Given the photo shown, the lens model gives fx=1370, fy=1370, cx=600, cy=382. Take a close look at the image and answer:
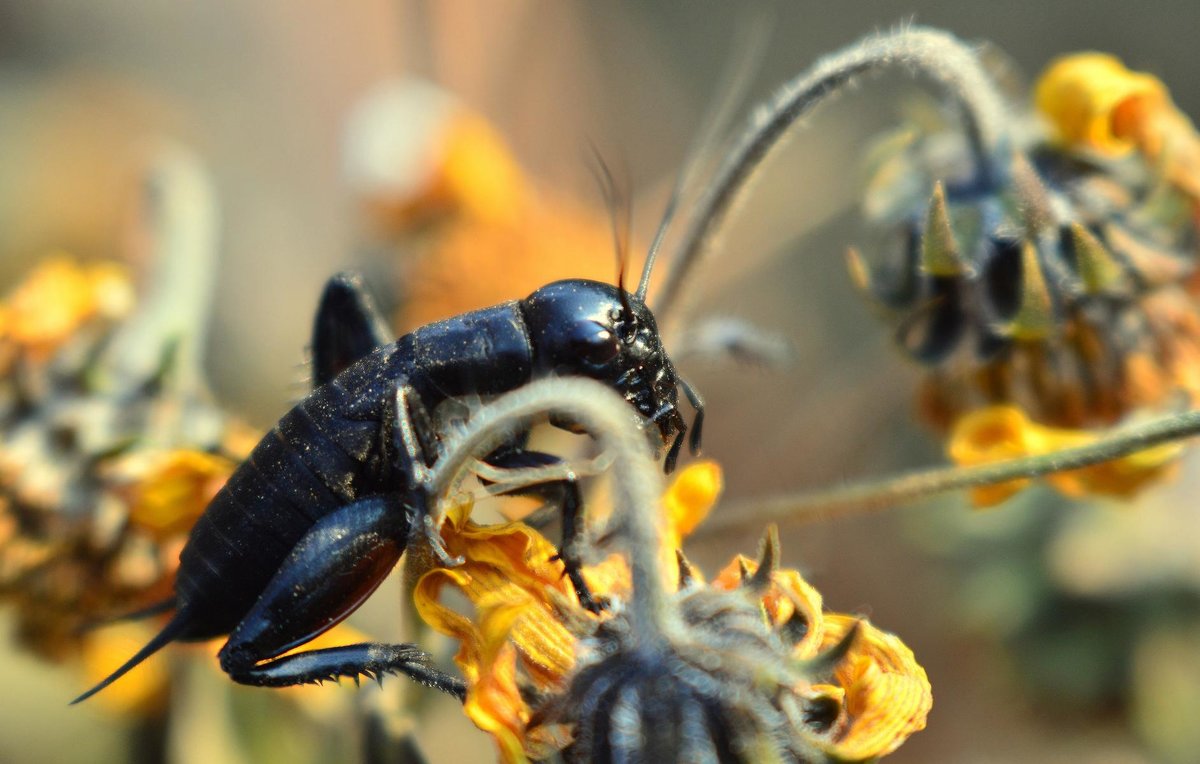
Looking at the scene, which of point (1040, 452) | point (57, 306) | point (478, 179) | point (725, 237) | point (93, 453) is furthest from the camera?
point (725, 237)

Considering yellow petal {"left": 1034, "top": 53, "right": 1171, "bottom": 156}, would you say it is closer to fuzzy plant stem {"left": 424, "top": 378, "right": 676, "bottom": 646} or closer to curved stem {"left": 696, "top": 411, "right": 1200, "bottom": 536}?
curved stem {"left": 696, "top": 411, "right": 1200, "bottom": 536}

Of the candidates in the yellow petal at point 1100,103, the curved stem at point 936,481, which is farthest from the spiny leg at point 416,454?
the yellow petal at point 1100,103

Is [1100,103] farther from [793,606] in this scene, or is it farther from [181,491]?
[181,491]

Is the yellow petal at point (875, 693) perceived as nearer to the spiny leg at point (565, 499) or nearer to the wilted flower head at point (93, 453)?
the spiny leg at point (565, 499)

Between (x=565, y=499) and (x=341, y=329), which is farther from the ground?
(x=341, y=329)

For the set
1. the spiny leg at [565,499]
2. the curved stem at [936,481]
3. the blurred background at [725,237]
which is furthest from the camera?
the blurred background at [725,237]

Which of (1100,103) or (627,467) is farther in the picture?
(1100,103)

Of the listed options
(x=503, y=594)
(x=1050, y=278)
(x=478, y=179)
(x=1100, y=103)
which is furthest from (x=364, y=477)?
(x=478, y=179)

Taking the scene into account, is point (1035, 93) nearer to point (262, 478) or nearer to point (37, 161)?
point (262, 478)
